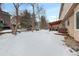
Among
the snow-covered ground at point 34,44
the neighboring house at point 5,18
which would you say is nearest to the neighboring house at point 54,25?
the snow-covered ground at point 34,44

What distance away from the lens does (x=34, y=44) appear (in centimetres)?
464

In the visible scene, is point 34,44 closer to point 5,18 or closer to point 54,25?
point 54,25

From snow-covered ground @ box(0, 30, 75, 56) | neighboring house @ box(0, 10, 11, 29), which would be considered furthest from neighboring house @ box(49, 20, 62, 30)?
neighboring house @ box(0, 10, 11, 29)

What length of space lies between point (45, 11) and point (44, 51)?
106 centimetres

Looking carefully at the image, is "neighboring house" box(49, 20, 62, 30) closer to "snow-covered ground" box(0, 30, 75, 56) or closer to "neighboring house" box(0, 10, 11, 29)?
"snow-covered ground" box(0, 30, 75, 56)

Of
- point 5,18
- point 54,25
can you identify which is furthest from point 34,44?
point 5,18

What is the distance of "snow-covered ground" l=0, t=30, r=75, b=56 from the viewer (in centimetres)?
446

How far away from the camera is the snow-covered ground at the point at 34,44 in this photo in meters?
4.46

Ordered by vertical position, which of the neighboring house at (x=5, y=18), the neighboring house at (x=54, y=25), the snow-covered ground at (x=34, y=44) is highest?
the neighboring house at (x=5, y=18)

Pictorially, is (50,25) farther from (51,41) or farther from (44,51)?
(44,51)

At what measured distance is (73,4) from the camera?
4480mm

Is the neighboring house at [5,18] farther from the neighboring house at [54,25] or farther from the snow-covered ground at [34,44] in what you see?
the neighboring house at [54,25]

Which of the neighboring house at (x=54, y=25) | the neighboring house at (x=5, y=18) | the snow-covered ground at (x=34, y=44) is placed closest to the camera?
the snow-covered ground at (x=34, y=44)

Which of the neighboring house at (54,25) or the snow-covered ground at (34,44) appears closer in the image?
the snow-covered ground at (34,44)
